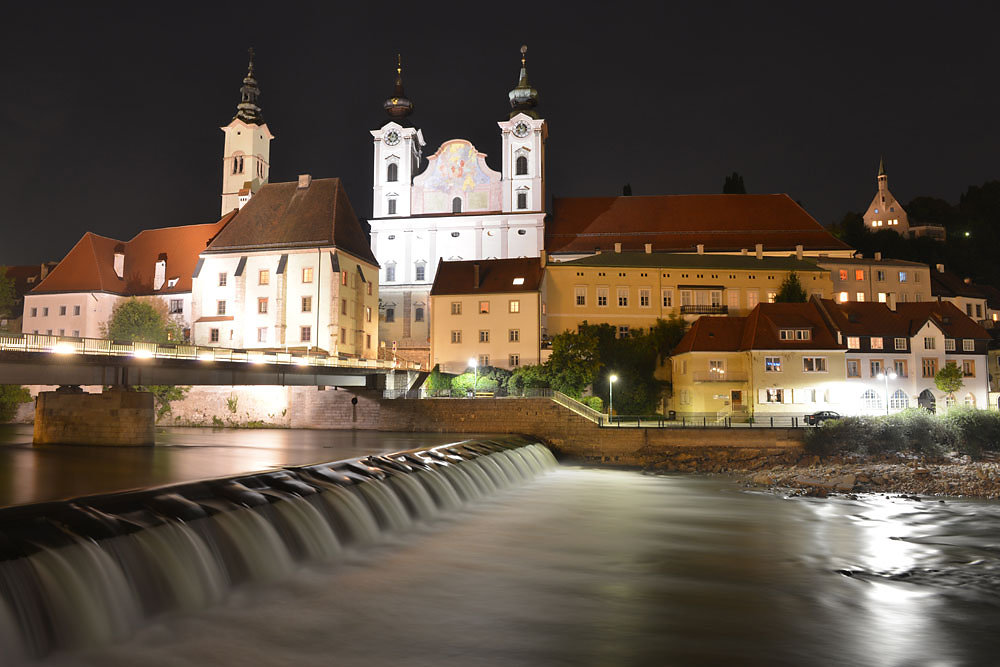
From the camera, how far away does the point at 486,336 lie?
182 ft

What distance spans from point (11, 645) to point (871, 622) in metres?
12.2

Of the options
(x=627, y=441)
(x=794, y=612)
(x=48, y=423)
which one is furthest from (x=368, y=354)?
(x=794, y=612)

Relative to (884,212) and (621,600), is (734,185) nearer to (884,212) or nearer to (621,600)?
(884,212)

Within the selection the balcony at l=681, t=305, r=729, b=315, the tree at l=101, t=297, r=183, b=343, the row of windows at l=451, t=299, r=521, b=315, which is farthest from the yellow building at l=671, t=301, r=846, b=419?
the tree at l=101, t=297, r=183, b=343

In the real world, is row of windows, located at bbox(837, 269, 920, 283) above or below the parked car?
above

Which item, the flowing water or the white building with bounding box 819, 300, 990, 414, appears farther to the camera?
the white building with bounding box 819, 300, 990, 414

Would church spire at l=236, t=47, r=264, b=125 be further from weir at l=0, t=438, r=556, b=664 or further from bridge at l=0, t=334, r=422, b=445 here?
weir at l=0, t=438, r=556, b=664

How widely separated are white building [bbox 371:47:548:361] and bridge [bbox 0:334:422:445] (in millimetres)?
42007

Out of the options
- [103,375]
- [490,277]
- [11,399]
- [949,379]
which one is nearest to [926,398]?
[949,379]

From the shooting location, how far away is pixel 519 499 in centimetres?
2459

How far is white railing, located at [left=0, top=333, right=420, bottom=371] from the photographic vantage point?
A: 25062 mm

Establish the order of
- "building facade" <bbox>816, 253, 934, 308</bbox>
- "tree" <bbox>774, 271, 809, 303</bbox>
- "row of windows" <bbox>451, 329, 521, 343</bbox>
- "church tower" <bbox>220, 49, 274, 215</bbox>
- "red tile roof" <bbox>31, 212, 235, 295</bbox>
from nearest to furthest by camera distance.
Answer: "row of windows" <bbox>451, 329, 521, 343</bbox> < "tree" <bbox>774, 271, 809, 303</bbox> < "red tile roof" <bbox>31, 212, 235, 295</bbox> < "building facade" <bbox>816, 253, 934, 308</bbox> < "church tower" <bbox>220, 49, 274, 215</bbox>

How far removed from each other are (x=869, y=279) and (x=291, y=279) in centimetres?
5584

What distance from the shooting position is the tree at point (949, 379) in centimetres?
5066
